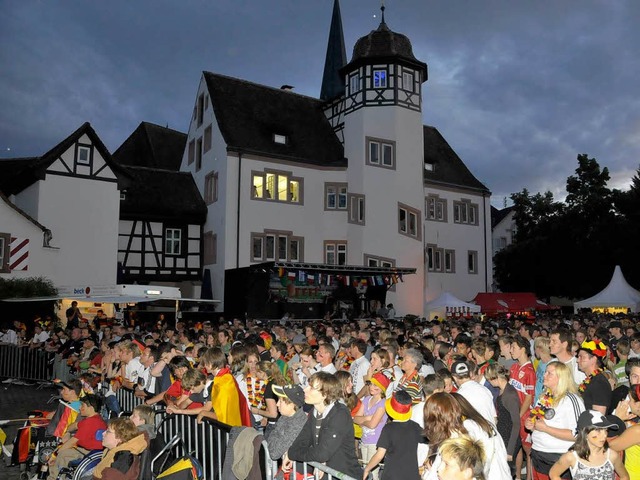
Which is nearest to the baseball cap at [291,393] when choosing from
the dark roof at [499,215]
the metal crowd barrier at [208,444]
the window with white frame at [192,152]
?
the metal crowd barrier at [208,444]

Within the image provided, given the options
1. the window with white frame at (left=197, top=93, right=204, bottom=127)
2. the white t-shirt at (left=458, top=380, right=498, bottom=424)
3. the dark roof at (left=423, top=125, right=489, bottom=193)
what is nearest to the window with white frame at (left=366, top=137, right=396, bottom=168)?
the dark roof at (left=423, top=125, right=489, bottom=193)

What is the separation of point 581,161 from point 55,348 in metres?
38.6

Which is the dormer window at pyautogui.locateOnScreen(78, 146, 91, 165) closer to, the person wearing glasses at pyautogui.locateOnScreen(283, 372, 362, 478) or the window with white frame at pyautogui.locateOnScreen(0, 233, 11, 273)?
the window with white frame at pyautogui.locateOnScreen(0, 233, 11, 273)

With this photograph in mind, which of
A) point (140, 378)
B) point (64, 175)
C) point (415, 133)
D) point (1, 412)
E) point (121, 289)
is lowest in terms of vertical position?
point (1, 412)

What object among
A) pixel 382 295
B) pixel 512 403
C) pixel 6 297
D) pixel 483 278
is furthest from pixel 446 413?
pixel 483 278

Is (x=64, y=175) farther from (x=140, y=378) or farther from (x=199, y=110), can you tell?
(x=140, y=378)

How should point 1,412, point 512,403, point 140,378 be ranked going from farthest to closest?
point 1,412 < point 140,378 < point 512,403

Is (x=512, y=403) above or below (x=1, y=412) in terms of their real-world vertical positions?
above

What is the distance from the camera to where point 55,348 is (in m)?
20.4

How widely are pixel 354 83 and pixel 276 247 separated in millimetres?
10769

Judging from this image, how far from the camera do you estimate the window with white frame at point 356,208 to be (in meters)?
37.2

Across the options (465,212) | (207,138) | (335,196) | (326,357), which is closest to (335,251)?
(335,196)

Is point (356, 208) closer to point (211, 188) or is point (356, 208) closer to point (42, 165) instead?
point (211, 188)

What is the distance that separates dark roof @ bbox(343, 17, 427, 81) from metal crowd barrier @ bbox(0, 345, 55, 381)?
80.7 feet
